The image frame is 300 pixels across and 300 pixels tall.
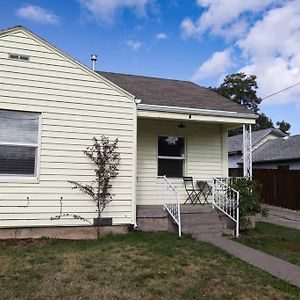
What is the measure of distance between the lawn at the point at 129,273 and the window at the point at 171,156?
3862mm

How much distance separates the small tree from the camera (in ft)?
28.5

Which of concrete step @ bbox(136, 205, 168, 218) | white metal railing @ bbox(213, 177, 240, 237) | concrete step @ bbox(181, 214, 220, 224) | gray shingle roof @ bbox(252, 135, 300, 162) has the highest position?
gray shingle roof @ bbox(252, 135, 300, 162)

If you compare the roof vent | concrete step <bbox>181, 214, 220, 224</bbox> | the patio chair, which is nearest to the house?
the roof vent

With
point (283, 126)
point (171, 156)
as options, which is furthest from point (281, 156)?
point (283, 126)

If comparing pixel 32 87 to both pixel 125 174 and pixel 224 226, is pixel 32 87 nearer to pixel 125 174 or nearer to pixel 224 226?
pixel 125 174

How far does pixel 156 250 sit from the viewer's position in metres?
7.25

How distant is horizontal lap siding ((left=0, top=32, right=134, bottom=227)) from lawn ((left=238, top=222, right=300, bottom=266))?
3.11m

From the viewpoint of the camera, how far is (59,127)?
28.0 ft

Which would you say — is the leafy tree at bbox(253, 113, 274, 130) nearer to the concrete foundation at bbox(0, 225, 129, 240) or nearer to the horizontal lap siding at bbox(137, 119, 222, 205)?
the horizontal lap siding at bbox(137, 119, 222, 205)

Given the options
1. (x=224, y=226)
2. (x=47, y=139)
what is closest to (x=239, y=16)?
(x=224, y=226)

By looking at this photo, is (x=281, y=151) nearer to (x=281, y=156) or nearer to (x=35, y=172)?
(x=281, y=156)

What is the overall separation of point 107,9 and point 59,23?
1688mm

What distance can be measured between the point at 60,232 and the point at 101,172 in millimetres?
1684

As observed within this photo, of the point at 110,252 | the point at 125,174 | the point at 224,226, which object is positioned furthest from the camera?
the point at 224,226
